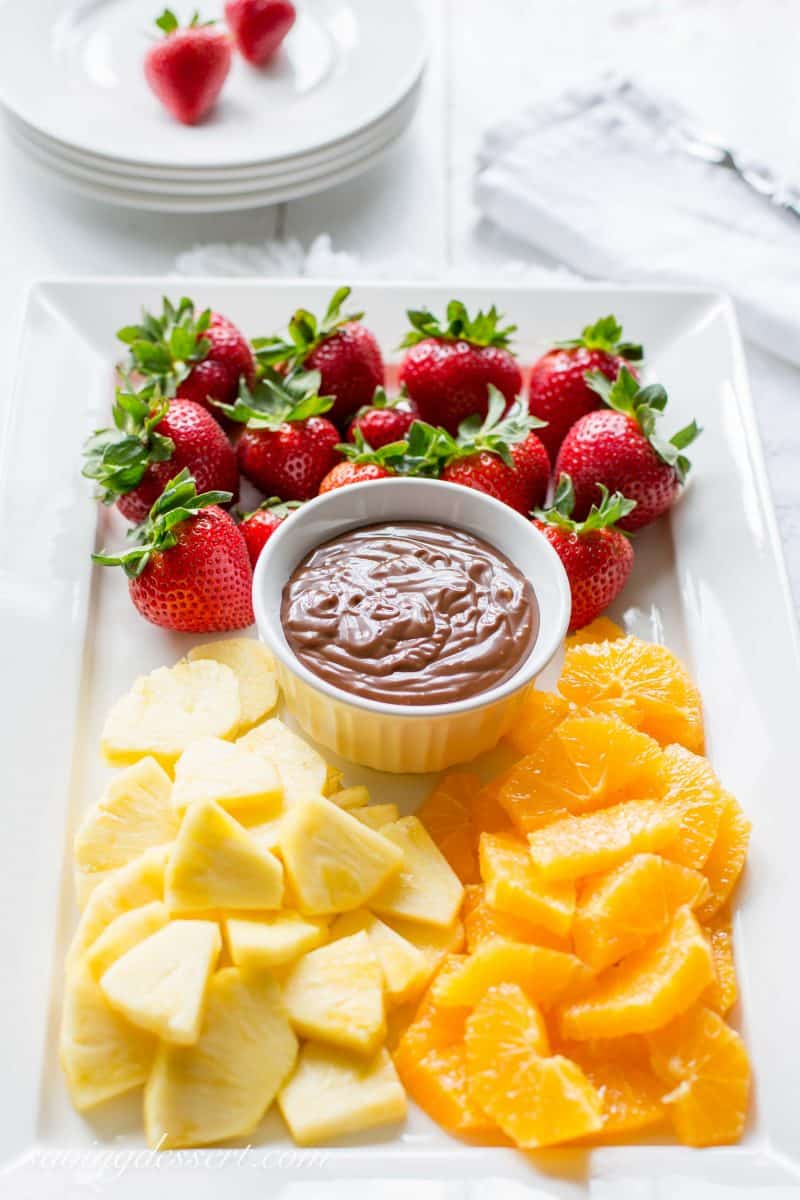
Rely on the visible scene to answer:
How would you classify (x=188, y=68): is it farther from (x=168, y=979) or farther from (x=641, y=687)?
Result: (x=168, y=979)

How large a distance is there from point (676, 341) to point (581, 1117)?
201cm

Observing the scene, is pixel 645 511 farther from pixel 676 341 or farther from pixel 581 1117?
pixel 581 1117

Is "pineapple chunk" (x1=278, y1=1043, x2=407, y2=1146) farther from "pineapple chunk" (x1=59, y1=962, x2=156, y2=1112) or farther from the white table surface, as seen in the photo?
the white table surface

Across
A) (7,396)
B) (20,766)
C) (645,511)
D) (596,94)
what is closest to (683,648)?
(645,511)

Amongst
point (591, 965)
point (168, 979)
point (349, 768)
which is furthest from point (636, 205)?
point (168, 979)

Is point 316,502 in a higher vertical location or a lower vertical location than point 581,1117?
higher

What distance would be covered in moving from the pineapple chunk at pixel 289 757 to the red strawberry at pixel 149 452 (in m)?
0.63

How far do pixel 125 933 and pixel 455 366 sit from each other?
1.50 meters

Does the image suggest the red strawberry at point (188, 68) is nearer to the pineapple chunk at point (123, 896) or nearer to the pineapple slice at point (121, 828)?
the pineapple slice at point (121, 828)

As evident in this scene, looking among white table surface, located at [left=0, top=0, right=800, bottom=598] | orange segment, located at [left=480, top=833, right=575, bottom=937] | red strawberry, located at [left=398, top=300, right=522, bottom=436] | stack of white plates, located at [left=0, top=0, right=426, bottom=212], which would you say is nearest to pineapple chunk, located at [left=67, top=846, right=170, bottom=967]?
orange segment, located at [left=480, top=833, right=575, bottom=937]

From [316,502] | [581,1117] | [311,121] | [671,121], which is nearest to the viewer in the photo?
[581,1117]

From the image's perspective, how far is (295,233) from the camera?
3.78m

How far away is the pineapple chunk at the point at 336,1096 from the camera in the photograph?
196 centimetres

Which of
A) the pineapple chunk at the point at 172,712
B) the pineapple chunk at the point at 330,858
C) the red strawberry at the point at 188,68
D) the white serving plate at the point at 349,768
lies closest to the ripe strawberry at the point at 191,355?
the white serving plate at the point at 349,768
